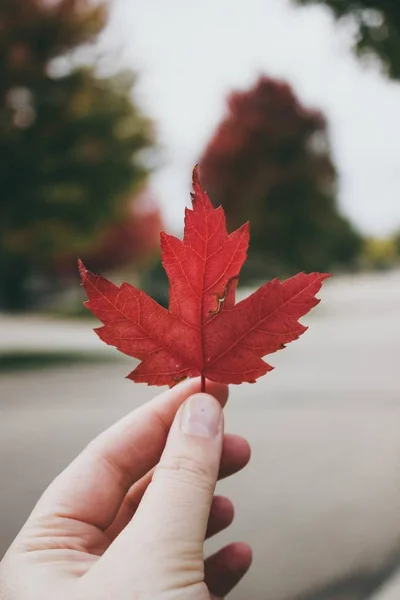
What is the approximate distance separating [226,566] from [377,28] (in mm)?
7666

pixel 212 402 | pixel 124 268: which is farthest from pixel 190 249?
pixel 124 268

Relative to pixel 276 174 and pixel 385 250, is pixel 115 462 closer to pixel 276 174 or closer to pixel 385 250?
pixel 276 174

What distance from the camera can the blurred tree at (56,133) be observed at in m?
10.4

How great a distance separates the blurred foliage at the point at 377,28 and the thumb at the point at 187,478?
729 cm

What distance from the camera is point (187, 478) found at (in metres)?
1.33

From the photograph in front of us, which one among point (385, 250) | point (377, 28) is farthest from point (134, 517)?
point (385, 250)

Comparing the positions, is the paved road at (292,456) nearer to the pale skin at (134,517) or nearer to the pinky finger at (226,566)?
the pinky finger at (226,566)

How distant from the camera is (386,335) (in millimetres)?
13992

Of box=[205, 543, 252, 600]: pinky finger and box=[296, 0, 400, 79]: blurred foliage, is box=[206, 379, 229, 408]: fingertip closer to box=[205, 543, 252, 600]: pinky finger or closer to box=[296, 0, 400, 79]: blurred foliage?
box=[205, 543, 252, 600]: pinky finger

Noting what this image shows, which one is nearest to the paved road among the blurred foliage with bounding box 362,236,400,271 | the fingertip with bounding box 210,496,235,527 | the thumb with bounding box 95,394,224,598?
the fingertip with bounding box 210,496,235,527

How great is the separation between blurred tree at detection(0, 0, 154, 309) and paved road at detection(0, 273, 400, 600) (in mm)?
2762

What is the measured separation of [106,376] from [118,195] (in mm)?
3938

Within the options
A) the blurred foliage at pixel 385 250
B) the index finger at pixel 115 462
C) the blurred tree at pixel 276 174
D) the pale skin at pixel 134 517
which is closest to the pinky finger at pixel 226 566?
the pale skin at pixel 134 517

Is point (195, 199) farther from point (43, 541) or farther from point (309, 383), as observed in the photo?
point (309, 383)
